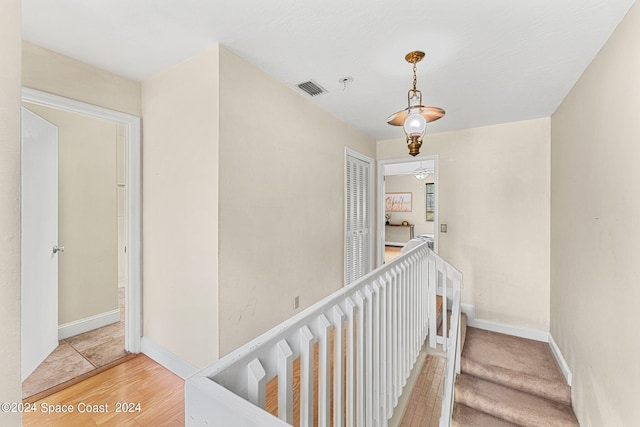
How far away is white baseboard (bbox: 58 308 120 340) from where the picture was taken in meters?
2.60

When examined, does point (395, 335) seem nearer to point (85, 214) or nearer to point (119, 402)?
point (119, 402)

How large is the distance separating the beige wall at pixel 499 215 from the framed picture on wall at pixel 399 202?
18.0ft

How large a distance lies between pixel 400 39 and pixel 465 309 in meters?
3.23

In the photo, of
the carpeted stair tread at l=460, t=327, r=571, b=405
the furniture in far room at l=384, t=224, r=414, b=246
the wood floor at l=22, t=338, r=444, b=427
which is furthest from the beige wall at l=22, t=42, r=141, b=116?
the furniture in far room at l=384, t=224, r=414, b=246

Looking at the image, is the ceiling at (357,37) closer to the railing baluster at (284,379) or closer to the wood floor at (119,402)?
the railing baluster at (284,379)

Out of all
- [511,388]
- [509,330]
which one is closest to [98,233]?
[511,388]

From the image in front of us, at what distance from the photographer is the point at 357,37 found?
1.75 m

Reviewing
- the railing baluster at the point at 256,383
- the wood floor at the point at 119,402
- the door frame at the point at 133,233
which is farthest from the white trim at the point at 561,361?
the door frame at the point at 133,233

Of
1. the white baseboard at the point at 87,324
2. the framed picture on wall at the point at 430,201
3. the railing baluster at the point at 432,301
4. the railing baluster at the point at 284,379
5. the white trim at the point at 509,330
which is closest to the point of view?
the railing baluster at the point at 284,379

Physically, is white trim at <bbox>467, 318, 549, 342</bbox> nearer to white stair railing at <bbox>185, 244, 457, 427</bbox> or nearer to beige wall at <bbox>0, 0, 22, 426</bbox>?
white stair railing at <bbox>185, 244, 457, 427</bbox>

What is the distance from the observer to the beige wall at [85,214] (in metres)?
2.60

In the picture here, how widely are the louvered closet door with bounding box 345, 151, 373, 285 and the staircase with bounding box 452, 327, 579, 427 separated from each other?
5.03 feet

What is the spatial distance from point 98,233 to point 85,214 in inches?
8.9

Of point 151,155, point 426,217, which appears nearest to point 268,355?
point 151,155
